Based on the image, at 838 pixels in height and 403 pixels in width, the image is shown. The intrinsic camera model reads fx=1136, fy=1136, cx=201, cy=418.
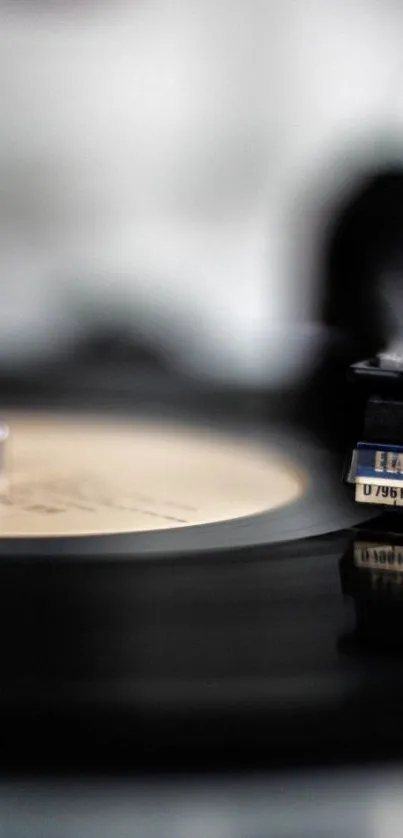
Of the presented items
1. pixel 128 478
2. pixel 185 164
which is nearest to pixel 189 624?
pixel 128 478

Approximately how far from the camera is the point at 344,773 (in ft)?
1.42

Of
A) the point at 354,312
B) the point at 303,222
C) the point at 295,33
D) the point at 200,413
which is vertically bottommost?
the point at 200,413

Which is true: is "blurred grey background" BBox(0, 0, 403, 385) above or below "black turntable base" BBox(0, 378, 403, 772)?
above

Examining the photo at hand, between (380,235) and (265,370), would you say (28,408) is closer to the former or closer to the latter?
(265,370)

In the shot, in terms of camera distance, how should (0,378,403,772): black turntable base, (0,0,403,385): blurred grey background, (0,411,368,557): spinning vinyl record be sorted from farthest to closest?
(0,0,403,385): blurred grey background
(0,411,368,557): spinning vinyl record
(0,378,403,772): black turntable base

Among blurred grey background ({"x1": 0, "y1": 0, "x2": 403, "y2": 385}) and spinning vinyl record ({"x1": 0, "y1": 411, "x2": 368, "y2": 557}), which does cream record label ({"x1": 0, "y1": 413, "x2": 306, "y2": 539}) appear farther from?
blurred grey background ({"x1": 0, "y1": 0, "x2": 403, "y2": 385})

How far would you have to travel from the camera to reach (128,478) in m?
1.01

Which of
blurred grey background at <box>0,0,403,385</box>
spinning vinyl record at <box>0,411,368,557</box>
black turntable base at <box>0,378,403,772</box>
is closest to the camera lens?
Result: black turntable base at <box>0,378,403,772</box>

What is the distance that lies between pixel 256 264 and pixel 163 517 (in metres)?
0.73

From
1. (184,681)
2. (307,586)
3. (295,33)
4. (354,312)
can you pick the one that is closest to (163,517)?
(307,586)

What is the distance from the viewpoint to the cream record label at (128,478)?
85 centimetres

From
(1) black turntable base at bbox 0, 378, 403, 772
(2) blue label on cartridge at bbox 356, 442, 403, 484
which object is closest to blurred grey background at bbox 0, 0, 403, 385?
(1) black turntable base at bbox 0, 378, 403, 772

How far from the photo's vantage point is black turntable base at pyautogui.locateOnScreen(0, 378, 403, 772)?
1.49 ft

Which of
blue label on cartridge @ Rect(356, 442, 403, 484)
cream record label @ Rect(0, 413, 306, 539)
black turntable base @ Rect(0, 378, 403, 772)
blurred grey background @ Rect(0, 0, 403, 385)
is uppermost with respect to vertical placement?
blurred grey background @ Rect(0, 0, 403, 385)
